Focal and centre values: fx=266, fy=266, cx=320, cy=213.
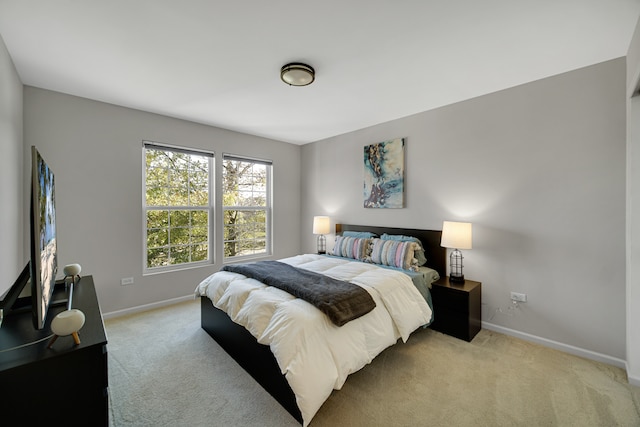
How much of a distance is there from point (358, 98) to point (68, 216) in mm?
3512

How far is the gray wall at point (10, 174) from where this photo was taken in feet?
6.75

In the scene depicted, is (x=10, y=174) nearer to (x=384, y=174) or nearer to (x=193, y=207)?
(x=193, y=207)

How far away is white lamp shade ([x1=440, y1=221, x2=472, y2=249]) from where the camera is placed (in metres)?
2.80


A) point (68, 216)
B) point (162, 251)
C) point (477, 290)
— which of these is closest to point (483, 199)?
point (477, 290)

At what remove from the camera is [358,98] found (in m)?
3.05

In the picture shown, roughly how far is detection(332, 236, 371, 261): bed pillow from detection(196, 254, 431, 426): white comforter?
0.73m

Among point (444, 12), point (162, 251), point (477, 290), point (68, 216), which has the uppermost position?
point (444, 12)

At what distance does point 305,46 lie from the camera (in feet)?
6.84

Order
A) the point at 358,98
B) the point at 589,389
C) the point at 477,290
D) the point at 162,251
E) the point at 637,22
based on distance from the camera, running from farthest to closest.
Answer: the point at 162,251 → the point at 358,98 → the point at 477,290 → the point at 589,389 → the point at 637,22

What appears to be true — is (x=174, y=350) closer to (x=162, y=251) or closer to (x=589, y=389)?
(x=162, y=251)

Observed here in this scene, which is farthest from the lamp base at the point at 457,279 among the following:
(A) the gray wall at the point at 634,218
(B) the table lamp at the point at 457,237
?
(A) the gray wall at the point at 634,218

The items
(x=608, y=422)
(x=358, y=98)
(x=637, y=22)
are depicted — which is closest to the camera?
(x=608, y=422)

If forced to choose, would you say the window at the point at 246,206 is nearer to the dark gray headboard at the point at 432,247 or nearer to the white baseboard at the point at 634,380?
the dark gray headboard at the point at 432,247

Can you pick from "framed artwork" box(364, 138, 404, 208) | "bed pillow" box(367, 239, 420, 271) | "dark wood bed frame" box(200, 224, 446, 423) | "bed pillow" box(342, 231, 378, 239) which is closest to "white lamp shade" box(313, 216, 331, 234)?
"bed pillow" box(342, 231, 378, 239)
